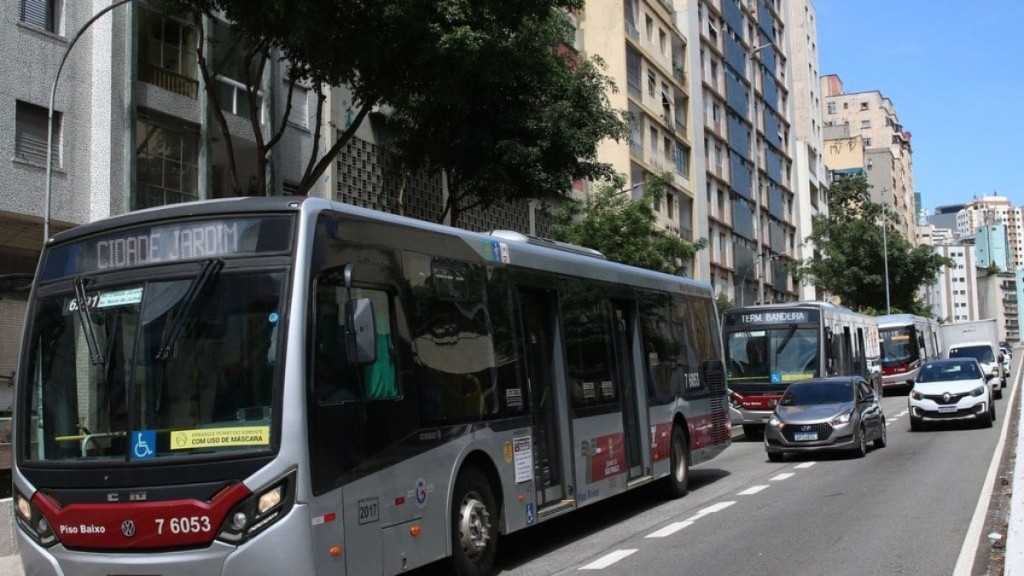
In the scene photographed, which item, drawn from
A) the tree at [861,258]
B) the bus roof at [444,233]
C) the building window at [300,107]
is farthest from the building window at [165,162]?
the tree at [861,258]

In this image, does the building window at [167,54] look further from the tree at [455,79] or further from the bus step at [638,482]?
the bus step at [638,482]

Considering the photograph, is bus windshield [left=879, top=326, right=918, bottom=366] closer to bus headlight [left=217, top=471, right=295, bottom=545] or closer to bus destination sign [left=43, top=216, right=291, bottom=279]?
bus destination sign [left=43, top=216, right=291, bottom=279]

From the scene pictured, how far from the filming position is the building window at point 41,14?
1812 cm

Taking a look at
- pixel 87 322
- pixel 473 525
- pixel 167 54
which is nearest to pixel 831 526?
pixel 473 525

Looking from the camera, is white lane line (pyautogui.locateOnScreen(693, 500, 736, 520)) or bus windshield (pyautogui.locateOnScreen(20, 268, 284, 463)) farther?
white lane line (pyautogui.locateOnScreen(693, 500, 736, 520))

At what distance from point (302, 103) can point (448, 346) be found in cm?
1647

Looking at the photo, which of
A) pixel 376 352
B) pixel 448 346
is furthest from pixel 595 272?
pixel 376 352

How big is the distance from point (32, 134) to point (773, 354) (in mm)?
17147

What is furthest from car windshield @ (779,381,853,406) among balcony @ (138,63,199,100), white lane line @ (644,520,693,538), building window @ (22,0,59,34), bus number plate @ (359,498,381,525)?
building window @ (22,0,59,34)

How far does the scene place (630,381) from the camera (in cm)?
1323

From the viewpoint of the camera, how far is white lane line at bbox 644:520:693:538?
11.3m

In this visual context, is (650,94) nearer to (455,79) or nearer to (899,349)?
(899,349)

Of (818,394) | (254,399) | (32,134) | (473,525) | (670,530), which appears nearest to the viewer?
(254,399)

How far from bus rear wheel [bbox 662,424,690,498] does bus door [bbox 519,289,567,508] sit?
159 inches
